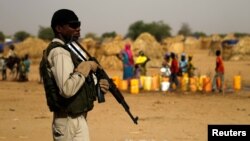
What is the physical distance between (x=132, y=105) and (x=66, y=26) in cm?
748

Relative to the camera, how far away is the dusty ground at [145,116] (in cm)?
732

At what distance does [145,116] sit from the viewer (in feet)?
30.2

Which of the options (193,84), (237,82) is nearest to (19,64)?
Result: (193,84)

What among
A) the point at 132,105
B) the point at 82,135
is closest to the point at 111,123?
the point at 132,105

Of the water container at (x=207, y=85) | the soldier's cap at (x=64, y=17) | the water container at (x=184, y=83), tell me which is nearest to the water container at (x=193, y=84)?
the water container at (x=184, y=83)

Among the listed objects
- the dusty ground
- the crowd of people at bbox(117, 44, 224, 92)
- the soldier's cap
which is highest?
the soldier's cap

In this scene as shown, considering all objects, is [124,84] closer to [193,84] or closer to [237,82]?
[193,84]

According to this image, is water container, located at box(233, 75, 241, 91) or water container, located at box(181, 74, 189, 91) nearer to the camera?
water container, located at box(181, 74, 189, 91)

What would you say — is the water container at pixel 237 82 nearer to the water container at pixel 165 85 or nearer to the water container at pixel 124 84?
the water container at pixel 165 85

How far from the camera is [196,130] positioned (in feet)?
25.1

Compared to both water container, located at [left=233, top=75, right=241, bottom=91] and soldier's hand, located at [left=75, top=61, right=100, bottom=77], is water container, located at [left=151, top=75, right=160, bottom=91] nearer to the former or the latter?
water container, located at [left=233, top=75, right=241, bottom=91]

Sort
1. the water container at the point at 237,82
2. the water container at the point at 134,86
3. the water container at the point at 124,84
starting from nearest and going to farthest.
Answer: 1. the water container at the point at 134,86
2. the water container at the point at 124,84
3. the water container at the point at 237,82

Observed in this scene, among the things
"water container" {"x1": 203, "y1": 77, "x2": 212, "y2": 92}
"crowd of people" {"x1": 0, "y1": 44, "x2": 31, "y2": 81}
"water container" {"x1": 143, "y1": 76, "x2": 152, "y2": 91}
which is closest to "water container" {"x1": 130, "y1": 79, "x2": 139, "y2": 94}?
"water container" {"x1": 143, "y1": 76, "x2": 152, "y2": 91}

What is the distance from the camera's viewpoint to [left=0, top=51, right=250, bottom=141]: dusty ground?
732 centimetres
